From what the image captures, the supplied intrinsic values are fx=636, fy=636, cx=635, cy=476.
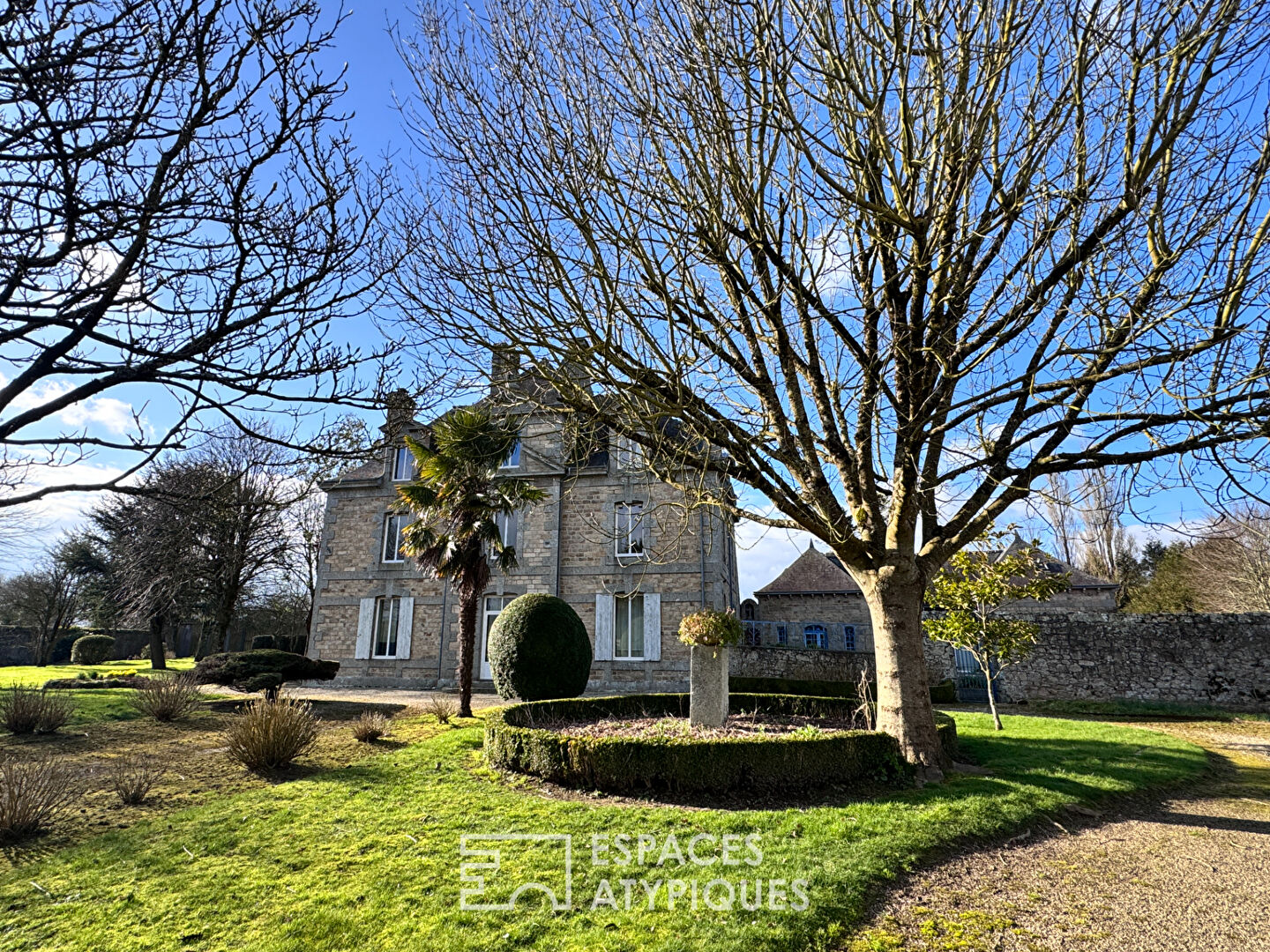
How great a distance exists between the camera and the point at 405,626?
64.1 feet

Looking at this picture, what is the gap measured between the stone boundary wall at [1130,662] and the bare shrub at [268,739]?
11.6m

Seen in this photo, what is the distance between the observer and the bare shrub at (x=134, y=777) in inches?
243

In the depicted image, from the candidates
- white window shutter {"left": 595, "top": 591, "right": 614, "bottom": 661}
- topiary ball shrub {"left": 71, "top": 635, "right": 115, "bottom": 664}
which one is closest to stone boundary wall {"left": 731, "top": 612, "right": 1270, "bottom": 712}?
white window shutter {"left": 595, "top": 591, "right": 614, "bottom": 661}

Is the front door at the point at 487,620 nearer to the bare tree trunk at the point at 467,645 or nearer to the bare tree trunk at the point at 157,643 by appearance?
the bare tree trunk at the point at 467,645

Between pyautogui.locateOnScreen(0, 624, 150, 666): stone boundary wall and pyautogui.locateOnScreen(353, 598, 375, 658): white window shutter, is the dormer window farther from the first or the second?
pyautogui.locateOnScreen(0, 624, 150, 666): stone boundary wall

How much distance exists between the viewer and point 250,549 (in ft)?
77.7

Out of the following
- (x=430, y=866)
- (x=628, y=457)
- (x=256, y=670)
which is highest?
(x=628, y=457)

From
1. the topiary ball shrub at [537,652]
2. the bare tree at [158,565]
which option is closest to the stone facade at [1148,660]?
the topiary ball shrub at [537,652]

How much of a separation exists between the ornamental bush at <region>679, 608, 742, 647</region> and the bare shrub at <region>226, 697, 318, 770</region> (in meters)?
4.77

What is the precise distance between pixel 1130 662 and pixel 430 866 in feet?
60.7

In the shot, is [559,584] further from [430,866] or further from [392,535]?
[430,866]

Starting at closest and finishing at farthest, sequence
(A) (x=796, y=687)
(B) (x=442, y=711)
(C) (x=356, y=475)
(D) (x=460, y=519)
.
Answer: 1. (B) (x=442, y=711)
2. (D) (x=460, y=519)
3. (A) (x=796, y=687)
4. (C) (x=356, y=475)

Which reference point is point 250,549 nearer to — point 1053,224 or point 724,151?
point 724,151

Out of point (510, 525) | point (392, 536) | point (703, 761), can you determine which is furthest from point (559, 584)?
point (703, 761)
